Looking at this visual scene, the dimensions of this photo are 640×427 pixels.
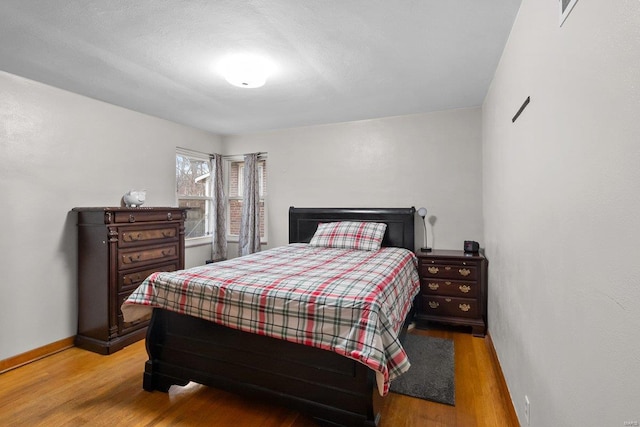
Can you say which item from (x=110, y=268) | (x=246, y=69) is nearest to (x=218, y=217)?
(x=110, y=268)

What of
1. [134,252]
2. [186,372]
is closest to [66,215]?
[134,252]

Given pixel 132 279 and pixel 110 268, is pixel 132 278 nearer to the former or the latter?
pixel 132 279

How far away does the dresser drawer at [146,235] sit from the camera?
284cm

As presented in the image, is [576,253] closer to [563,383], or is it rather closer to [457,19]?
[563,383]

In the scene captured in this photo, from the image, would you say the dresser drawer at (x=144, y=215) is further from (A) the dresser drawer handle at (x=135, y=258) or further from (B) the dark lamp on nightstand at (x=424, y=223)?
(B) the dark lamp on nightstand at (x=424, y=223)

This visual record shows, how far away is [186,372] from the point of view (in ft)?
6.64

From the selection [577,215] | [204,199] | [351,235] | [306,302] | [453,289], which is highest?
[204,199]

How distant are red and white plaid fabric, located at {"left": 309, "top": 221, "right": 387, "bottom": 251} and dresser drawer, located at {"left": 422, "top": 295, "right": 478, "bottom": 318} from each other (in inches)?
29.8

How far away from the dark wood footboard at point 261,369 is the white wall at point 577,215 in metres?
0.81

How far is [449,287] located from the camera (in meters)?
3.14

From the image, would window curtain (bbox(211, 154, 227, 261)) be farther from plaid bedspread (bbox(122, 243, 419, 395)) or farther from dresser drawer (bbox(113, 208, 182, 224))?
plaid bedspread (bbox(122, 243, 419, 395))

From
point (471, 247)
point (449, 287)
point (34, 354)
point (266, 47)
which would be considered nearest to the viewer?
point (266, 47)

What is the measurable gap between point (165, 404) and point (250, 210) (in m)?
2.79

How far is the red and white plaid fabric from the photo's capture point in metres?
3.45
